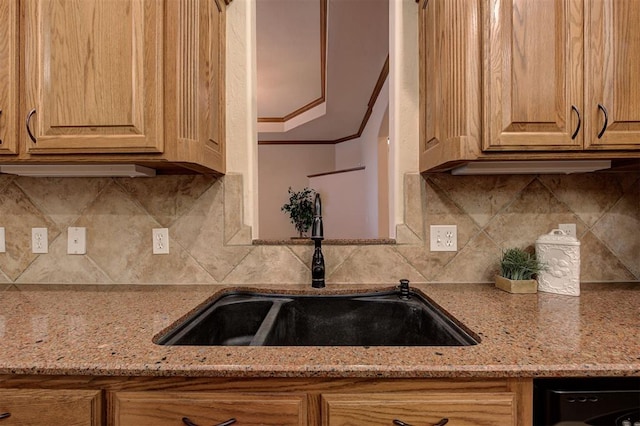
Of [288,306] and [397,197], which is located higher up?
[397,197]

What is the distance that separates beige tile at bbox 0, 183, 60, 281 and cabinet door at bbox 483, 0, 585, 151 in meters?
1.84

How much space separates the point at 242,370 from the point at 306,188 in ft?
21.3

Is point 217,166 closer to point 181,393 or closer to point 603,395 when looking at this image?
point 181,393

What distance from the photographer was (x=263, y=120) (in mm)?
6414

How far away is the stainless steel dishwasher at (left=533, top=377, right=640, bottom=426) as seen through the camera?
0.74m

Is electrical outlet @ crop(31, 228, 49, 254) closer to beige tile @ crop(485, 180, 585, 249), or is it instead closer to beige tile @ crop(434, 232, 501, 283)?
beige tile @ crop(434, 232, 501, 283)

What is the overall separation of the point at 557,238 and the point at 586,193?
33cm

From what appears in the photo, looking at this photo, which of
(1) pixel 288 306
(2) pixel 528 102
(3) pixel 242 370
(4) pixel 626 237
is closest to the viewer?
(3) pixel 242 370

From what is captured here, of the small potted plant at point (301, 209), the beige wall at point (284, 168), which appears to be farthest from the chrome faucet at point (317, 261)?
the beige wall at point (284, 168)

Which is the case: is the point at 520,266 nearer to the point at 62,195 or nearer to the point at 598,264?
the point at 598,264

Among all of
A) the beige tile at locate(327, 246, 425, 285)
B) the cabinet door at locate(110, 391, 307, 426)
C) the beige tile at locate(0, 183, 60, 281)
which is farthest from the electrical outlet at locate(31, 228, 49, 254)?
the beige tile at locate(327, 246, 425, 285)

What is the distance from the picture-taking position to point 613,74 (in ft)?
3.66

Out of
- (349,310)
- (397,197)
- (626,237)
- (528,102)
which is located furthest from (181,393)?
(626,237)

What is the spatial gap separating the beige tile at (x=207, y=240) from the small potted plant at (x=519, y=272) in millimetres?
1054
